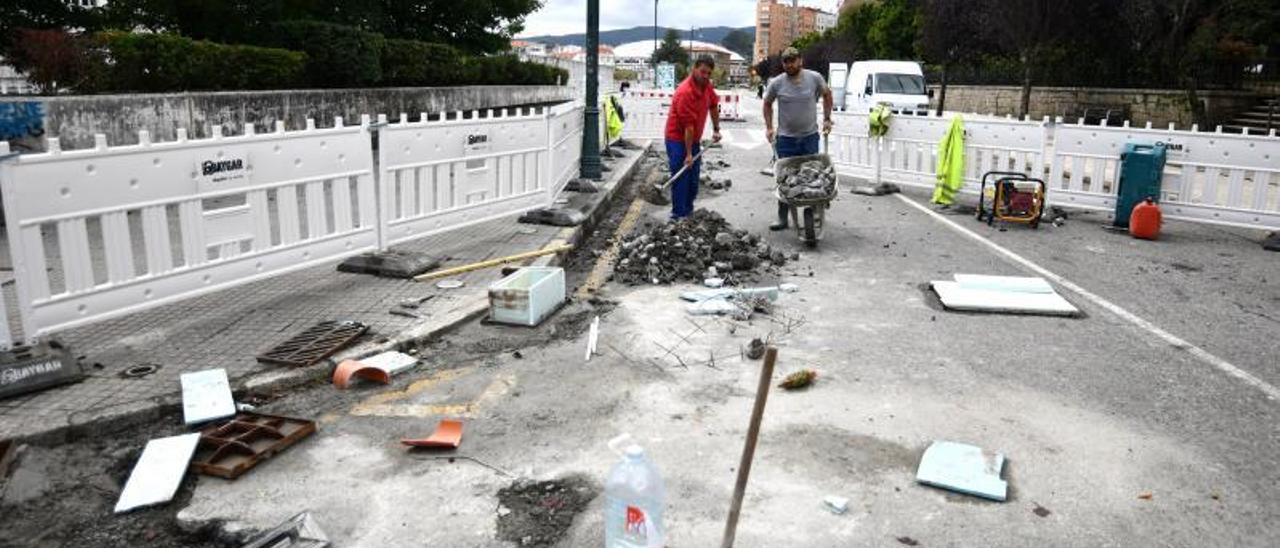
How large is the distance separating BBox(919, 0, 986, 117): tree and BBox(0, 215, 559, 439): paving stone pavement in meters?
30.7

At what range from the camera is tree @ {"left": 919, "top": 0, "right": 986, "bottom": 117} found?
1329 inches

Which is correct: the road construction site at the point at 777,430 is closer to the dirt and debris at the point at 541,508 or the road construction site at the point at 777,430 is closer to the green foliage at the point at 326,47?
the dirt and debris at the point at 541,508

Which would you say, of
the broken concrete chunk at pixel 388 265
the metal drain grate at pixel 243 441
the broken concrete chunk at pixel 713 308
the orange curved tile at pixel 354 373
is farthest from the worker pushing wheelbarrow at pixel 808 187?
the metal drain grate at pixel 243 441

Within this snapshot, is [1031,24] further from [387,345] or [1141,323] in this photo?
[387,345]

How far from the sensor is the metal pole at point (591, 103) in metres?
12.6

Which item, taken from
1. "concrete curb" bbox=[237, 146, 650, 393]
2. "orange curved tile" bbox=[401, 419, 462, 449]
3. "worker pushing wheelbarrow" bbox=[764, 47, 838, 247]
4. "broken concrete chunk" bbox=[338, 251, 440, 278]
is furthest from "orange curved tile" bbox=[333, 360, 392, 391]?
"worker pushing wheelbarrow" bbox=[764, 47, 838, 247]

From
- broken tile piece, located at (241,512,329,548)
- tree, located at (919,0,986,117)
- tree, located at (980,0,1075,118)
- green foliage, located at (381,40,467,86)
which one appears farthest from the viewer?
tree, located at (919,0,986,117)

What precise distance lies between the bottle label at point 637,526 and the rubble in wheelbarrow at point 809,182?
6.39 metres

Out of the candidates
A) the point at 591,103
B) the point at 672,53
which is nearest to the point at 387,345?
the point at 591,103

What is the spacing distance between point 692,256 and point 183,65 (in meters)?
9.71

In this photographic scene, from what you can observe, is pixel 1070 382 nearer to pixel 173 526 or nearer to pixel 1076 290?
pixel 1076 290

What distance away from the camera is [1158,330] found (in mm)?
6293

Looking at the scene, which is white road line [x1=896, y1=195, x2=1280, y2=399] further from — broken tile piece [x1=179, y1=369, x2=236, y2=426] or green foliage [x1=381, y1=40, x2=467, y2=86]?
green foliage [x1=381, y1=40, x2=467, y2=86]

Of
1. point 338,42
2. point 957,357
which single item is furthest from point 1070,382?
point 338,42
